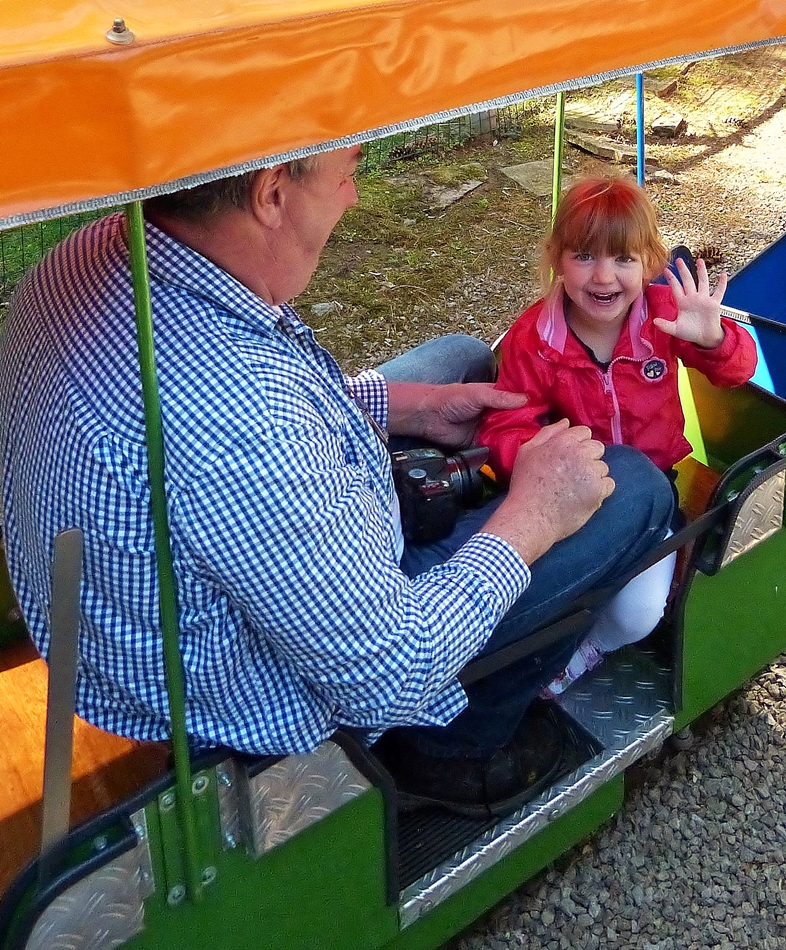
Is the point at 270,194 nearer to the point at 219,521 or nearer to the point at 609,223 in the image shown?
the point at 219,521

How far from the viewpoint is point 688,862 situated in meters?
2.46

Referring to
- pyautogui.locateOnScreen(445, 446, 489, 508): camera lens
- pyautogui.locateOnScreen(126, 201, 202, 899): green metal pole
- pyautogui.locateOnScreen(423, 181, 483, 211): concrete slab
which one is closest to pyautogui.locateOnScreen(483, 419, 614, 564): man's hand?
pyautogui.locateOnScreen(445, 446, 489, 508): camera lens

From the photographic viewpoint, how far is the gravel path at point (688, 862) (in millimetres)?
2301

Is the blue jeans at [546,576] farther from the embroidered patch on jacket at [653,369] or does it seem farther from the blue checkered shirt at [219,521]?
the embroidered patch on jacket at [653,369]

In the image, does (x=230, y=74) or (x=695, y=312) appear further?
(x=695, y=312)

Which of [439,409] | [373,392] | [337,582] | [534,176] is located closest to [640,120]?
[439,409]

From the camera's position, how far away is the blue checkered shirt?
141 centimetres

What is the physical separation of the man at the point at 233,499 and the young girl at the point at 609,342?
750 mm

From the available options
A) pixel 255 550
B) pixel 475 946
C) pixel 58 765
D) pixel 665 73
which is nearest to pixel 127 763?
pixel 58 765

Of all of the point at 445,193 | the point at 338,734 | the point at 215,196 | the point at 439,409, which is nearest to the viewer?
the point at 215,196

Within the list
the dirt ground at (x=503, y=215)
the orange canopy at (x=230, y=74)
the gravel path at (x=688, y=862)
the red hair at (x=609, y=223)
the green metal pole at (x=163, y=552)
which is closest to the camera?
the orange canopy at (x=230, y=74)

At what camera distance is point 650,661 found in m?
2.58

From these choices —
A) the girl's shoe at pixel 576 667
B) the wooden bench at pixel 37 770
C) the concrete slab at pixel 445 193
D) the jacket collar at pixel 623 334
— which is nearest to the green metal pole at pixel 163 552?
the wooden bench at pixel 37 770

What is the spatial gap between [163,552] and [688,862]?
5.59 ft
